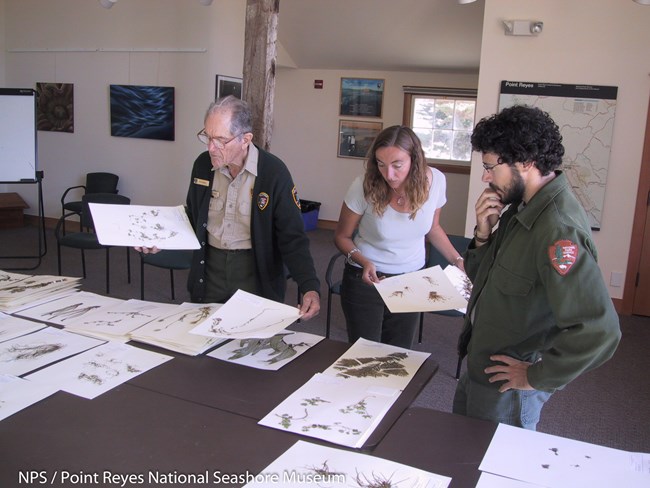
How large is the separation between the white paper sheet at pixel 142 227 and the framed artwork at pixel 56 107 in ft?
19.5

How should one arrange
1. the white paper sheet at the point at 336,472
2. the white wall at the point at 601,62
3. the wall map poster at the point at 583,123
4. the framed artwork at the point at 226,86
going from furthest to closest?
the framed artwork at the point at 226,86, the wall map poster at the point at 583,123, the white wall at the point at 601,62, the white paper sheet at the point at 336,472

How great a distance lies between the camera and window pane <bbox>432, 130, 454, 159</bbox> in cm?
806

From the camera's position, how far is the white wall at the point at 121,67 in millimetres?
6652

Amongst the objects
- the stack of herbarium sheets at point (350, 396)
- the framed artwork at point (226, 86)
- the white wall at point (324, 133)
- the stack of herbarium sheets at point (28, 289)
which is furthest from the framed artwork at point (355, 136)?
the stack of herbarium sheets at point (350, 396)

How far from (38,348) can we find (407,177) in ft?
4.86

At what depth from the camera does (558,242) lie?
140cm

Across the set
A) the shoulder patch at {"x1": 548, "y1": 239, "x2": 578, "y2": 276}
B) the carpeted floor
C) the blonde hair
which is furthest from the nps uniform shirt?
the carpeted floor

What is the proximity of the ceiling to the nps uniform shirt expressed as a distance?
541 cm

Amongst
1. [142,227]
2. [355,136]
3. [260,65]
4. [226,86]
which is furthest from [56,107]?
[142,227]

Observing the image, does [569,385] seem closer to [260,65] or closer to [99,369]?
[260,65]

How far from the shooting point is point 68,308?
2.14m

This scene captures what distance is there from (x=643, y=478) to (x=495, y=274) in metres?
0.56

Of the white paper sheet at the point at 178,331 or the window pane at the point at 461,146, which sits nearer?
the white paper sheet at the point at 178,331

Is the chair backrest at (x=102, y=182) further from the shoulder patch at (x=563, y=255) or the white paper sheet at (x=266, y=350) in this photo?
the shoulder patch at (x=563, y=255)
